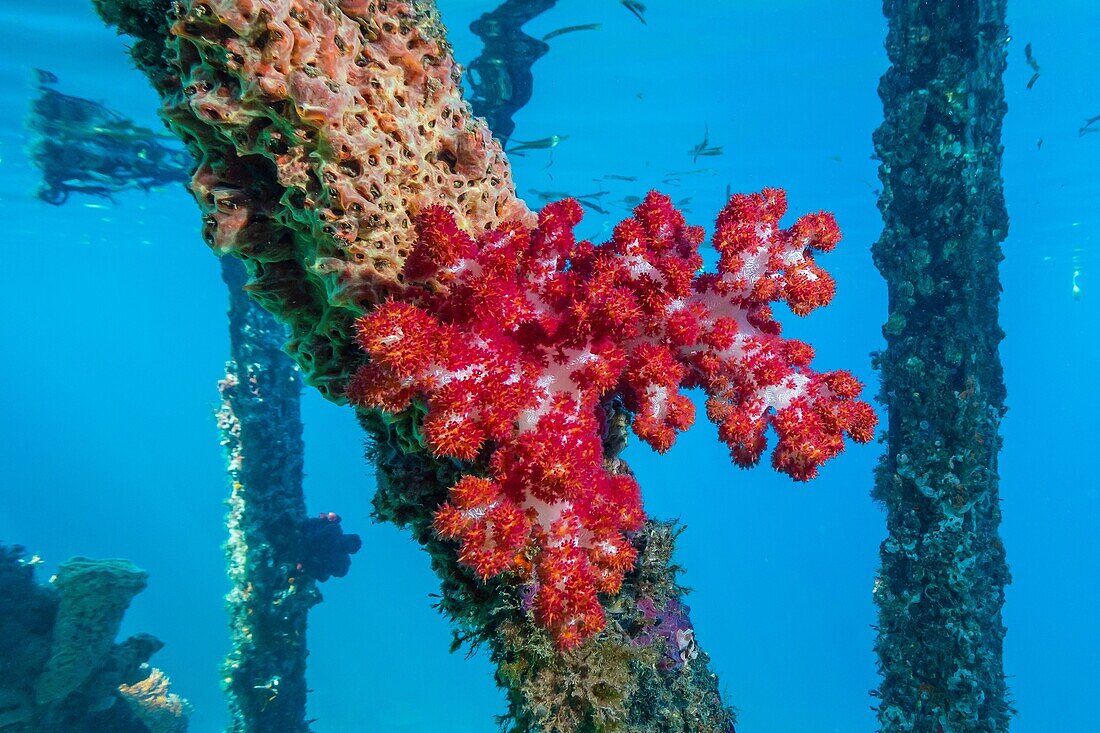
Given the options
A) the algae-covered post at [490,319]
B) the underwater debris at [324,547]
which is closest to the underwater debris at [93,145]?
the underwater debris at [324,547]

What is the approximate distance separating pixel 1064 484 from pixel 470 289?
180792 millimetres

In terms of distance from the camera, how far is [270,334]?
12.0 m

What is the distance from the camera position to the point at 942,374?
6941 millimetres

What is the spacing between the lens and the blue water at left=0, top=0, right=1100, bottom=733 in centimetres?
1816

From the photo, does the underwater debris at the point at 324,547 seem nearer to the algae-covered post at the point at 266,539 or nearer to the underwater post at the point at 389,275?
the algae-covered post at the point at 266,539

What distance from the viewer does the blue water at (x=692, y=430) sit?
59.6 ft

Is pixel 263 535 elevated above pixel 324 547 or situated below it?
above

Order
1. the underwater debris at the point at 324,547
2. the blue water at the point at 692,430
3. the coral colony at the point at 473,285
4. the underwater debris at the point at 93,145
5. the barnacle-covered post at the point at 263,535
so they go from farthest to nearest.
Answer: the blue water at the point at 692,430 < the underwater debris at the point at 93,145 < the underwater debris at the point at 324,547 < the barnacle-covered post at the point at 263,535 < the coral colony at the point at 473,285

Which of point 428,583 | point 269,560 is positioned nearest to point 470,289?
point 269,560

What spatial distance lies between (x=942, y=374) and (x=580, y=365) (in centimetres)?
587

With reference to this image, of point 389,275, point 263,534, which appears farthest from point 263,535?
point 389,275

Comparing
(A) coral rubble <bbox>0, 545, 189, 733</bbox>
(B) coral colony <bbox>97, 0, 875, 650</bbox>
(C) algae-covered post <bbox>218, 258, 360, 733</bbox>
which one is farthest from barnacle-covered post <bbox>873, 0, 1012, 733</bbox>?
(A) coral rubble <bbox>0, 545, 189, 733</bbox>

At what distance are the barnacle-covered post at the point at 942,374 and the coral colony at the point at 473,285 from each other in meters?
4.69

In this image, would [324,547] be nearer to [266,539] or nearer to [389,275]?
[266,539]
